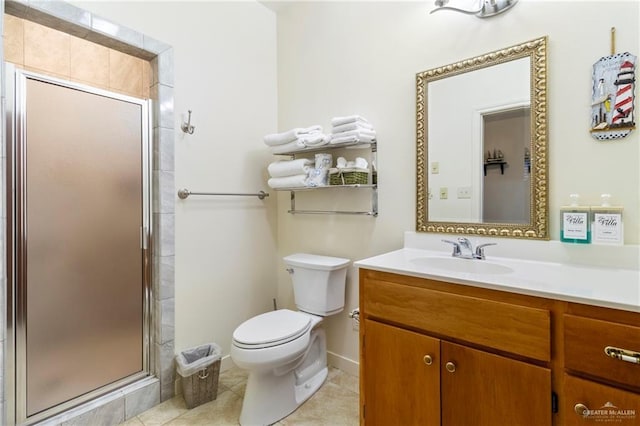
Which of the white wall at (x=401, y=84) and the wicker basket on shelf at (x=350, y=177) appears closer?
the white wall at (x=401, y=84)

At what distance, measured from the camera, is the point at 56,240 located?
1.52 meters

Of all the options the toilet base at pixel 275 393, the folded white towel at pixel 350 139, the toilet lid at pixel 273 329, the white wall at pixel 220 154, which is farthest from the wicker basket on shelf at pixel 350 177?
the toilet base at pixel 275 393

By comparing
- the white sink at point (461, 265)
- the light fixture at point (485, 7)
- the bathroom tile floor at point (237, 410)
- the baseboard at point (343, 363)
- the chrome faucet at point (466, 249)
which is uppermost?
the light fixture at point (485, 7)

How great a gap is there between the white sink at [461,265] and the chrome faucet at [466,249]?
0.02 meters

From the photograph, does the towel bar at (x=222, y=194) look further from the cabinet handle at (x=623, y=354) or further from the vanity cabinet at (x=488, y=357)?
the cabinet handle at (x=623, y=354)

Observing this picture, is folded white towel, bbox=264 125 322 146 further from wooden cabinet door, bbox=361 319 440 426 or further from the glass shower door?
wooden cabinet door, bbox=361 319 440 426

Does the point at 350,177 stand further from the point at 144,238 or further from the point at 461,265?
the point at 144,238

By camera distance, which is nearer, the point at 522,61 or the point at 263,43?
the point at 522,61

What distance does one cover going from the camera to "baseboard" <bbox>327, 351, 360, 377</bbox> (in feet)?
6.76

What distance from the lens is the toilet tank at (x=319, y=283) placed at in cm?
195

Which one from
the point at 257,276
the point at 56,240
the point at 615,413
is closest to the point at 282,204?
the point at 257,276

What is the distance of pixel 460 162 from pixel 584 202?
1.75 ft

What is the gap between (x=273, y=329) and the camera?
1.67 metres

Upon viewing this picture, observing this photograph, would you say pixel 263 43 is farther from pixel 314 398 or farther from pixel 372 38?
pixel 314 398
